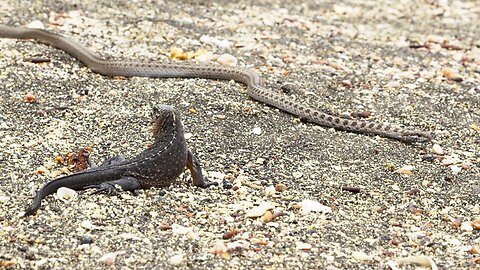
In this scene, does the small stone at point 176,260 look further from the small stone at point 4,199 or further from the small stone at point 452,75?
the small stone at point 452,75

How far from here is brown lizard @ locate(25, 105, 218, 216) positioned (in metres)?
6.93

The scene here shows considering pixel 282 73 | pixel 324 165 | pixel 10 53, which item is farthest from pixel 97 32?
pixel 324 165

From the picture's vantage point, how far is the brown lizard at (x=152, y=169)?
273 inches

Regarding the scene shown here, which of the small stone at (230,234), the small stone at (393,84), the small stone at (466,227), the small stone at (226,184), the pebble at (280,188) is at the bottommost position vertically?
the small stone at (393,84)

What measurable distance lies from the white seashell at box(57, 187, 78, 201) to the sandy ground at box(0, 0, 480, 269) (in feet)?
0.19

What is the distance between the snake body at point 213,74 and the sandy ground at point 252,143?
0.47ft

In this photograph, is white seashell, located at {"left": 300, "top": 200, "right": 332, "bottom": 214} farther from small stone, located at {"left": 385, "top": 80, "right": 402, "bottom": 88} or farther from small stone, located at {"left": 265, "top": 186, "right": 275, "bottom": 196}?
small stone, located at {"left": 385, "top": 80, "right": 402, "bottom": 88}

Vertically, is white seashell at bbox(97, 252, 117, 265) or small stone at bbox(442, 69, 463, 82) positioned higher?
white seashell at bbox(97, 252, 117, 265)

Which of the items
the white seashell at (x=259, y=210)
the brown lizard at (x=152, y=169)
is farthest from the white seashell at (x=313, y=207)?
the brown lizard at (x=152, y=169)

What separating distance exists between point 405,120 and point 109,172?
14.7 ft

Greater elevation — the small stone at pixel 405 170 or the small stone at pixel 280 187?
the small stone at pixel 280 187

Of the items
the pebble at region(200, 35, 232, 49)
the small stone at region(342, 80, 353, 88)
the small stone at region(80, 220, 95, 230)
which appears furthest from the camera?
the pebble at region(200, 35, 232, 49)

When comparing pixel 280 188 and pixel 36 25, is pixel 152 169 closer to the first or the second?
pixel 280 188

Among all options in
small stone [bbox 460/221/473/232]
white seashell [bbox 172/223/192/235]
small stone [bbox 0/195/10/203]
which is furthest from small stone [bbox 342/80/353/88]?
small stone [bbox 0/195/10/203]
